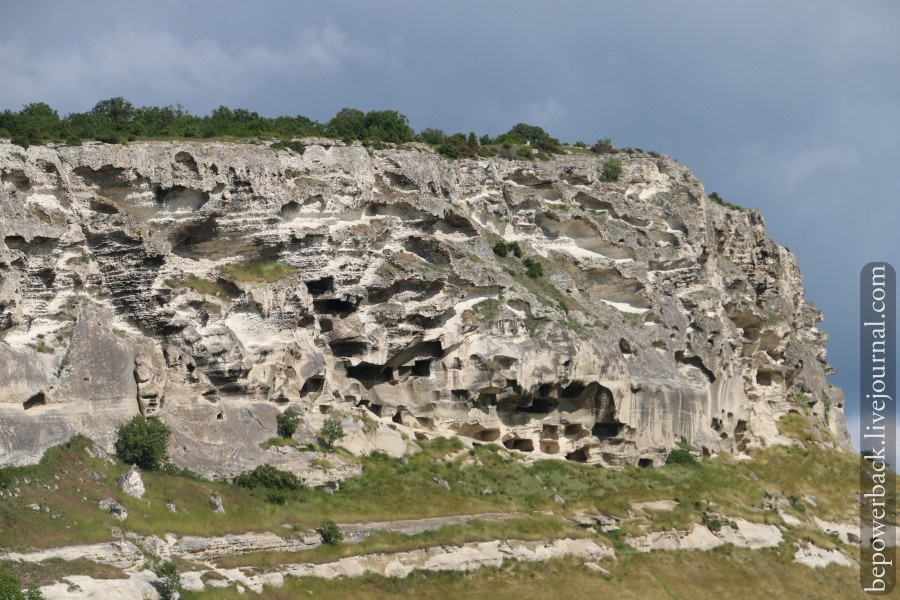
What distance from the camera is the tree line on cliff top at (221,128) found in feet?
223

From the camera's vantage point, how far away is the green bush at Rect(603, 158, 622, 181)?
294 ft

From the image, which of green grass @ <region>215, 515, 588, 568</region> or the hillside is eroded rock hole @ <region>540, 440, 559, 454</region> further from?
green grass @ <region>215, 515, 588, 568</region>

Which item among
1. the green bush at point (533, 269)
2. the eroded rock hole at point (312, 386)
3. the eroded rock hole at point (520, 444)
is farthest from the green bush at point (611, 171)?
the eroded rock hole at point (312, 386)

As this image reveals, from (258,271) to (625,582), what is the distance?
25.5m

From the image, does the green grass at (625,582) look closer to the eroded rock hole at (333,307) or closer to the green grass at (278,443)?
the green grass at (278,443)

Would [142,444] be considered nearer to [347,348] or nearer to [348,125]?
[347,348]

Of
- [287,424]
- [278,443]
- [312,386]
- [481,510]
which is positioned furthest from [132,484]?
[481,510]

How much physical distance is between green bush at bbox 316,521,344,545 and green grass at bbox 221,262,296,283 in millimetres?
17010

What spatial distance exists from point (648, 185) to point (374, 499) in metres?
42.0

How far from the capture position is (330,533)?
53469 millimetres

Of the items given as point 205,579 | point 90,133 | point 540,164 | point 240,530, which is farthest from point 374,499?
point 540,164

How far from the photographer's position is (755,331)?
9388cm

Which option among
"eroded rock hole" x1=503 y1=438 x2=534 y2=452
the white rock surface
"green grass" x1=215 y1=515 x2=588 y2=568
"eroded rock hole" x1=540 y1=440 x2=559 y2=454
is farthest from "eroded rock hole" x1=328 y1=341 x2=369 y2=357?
the white rock surface

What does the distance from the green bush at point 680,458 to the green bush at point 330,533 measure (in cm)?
2863
